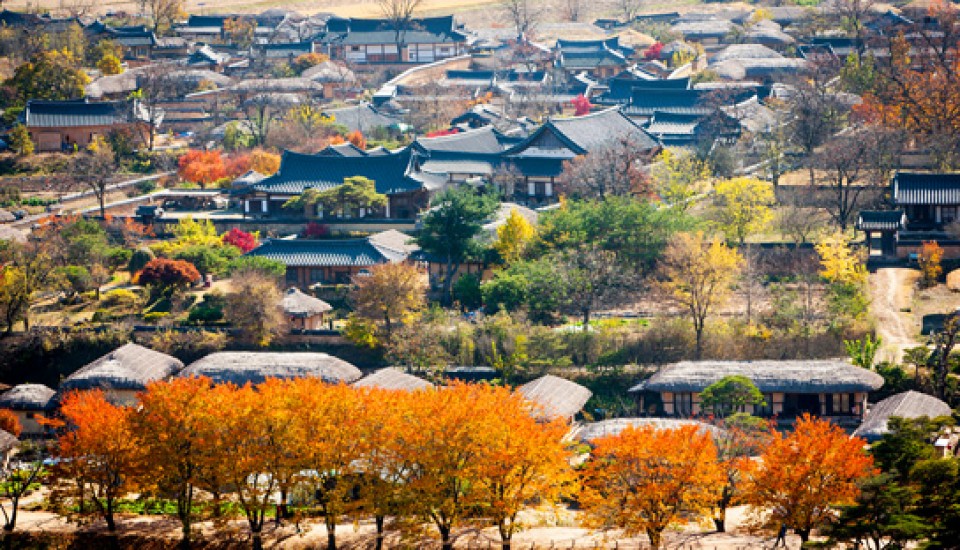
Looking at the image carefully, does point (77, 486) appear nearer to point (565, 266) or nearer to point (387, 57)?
point (565, 266)

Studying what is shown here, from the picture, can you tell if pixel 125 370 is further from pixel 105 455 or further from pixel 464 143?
pixel 464 143

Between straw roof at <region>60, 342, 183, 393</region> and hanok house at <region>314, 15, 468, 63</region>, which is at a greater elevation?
hanok house at <region>314, 15, 468, 63</region>

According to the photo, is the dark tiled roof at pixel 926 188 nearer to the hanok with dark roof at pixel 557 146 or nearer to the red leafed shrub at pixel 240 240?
the hanok with dark roof at pixel 557 146

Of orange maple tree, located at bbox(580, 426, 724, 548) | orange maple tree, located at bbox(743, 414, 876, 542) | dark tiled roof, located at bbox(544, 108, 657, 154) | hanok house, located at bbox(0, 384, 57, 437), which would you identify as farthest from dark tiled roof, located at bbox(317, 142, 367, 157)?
orange maple tree, located at bbox(743, 414, 876, 542)

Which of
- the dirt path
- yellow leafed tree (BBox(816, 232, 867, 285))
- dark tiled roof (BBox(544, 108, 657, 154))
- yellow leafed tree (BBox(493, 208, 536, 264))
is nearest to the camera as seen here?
the dirt path

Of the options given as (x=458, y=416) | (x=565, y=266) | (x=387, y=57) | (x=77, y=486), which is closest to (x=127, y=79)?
(x=387, y=57)

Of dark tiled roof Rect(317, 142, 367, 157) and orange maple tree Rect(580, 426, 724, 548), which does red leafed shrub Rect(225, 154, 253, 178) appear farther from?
orange maple tree Rect(580, 426, 724, 548)

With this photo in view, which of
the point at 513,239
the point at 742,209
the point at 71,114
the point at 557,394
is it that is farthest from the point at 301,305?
the point at 71,114
